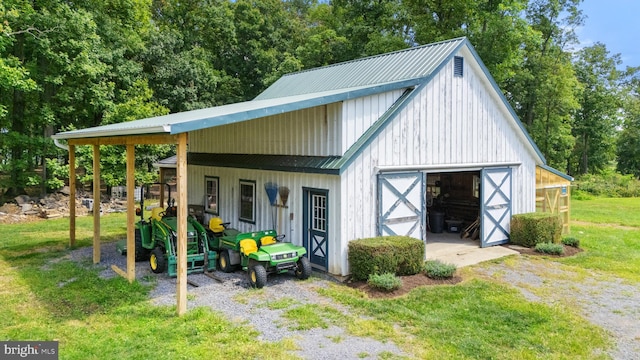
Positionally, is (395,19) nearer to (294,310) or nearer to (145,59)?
(145,59)

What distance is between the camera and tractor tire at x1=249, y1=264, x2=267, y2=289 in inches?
323

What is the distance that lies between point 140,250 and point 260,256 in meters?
3.79

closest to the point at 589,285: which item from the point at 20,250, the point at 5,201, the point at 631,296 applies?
the point at 631,296

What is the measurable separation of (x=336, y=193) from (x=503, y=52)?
60.9ft

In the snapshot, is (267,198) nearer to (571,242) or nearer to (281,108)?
(281,108)

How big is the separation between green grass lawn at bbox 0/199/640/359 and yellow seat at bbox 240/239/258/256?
61.3 inches

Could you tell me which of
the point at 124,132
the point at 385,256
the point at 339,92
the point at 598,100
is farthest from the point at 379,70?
the point at 598,100

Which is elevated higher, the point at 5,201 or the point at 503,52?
the point at 503,52

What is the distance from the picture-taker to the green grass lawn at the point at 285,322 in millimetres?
5695

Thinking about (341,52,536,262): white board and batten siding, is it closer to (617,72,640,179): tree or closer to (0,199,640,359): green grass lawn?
(0,199,640,359): green grass lawn

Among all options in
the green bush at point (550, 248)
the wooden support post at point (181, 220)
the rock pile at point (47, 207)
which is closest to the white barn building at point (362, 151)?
the wooden support post at point (181, 220)

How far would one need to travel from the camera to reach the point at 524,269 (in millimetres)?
9977

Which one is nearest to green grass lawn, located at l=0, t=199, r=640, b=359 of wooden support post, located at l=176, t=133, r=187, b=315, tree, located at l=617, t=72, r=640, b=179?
wooden support post, located at l=176, t=133, r=187, b=315

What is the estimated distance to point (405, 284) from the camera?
Answer: 8508mm
